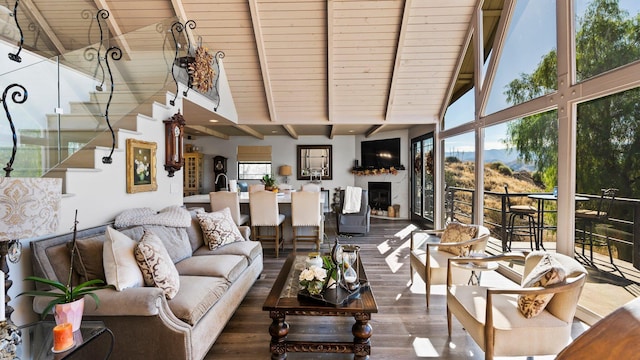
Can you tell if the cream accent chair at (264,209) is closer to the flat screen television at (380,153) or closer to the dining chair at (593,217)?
the dining chair at (593,217)

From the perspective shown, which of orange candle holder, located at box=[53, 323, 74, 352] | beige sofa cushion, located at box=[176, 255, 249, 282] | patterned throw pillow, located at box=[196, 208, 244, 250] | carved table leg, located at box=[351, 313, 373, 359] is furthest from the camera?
patterned throw pillow, located at box=[196, 208, 244, 250]

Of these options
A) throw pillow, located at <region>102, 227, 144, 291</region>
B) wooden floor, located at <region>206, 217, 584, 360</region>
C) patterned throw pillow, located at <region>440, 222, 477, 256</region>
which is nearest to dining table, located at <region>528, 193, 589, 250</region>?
patterned throw pillow, located at <region>440, 222, 477, 256</region>

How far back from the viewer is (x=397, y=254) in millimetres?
4703

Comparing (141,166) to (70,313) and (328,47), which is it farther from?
(328,47)

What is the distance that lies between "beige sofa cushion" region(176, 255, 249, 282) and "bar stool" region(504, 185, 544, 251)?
3.36 metres

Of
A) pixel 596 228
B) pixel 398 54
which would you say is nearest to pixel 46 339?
pixel 596 228

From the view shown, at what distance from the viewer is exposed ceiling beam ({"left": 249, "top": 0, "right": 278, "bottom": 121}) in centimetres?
408

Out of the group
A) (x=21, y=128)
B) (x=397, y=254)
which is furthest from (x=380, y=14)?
(x=21, y=128)

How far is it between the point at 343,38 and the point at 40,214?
4276 mm

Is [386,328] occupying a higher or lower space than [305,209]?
lower

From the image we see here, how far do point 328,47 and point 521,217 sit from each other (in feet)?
11.9

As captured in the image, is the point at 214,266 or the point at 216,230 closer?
the point at 214,266

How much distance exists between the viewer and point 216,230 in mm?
3318

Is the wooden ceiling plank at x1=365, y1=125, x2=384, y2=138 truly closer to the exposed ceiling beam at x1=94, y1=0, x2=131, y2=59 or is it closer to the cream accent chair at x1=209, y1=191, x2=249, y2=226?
the cream accent chair at x1=209, y1=191, x2=249, y2=226
